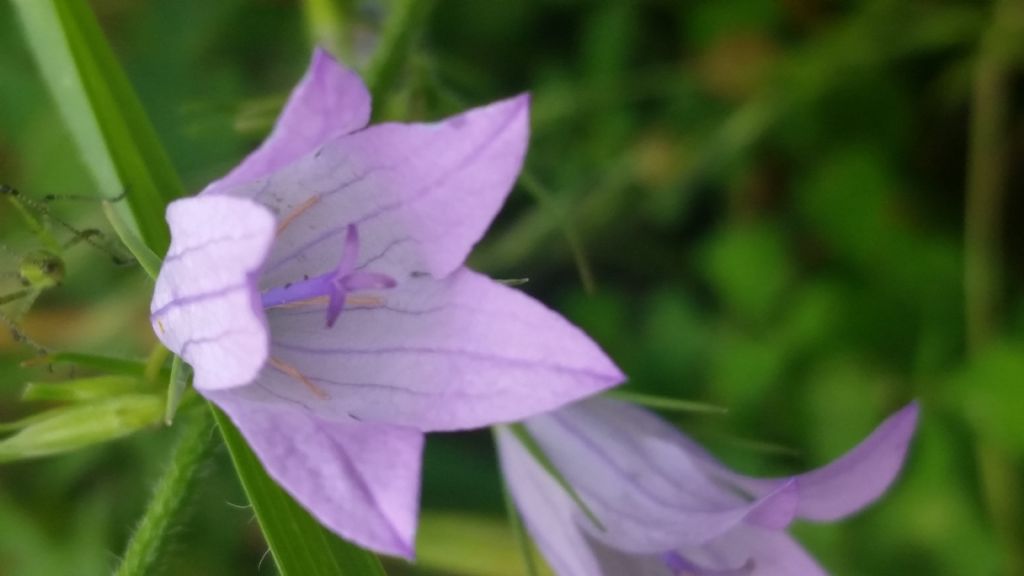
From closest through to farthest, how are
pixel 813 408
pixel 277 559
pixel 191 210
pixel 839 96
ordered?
pixel 191 210
pixel 277 559
pixel 813 408
pixel 839 96

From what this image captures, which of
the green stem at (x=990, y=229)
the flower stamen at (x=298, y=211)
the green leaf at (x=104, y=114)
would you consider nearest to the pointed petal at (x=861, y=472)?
the flower stamen at (x=298, y=211)

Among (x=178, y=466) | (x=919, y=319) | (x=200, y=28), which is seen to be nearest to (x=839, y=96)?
(x=919, y=319)

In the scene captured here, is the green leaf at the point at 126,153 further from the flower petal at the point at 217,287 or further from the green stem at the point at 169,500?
the flower petal at the point at 217,287

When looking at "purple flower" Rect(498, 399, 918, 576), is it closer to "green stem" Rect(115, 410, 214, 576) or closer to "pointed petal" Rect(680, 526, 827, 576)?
"pointed petal" Rect(680, 526, 827, 576)

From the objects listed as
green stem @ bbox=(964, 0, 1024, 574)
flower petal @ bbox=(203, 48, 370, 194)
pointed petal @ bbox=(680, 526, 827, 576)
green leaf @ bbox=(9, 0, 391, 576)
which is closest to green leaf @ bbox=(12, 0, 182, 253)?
green leaf @ bbox=(9, 0, 391, 576)

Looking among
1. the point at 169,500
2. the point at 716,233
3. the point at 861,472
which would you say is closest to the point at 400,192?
the point at 169,500

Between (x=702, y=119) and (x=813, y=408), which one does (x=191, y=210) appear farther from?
(x=702, y=119)
